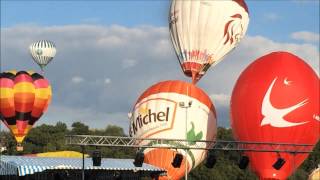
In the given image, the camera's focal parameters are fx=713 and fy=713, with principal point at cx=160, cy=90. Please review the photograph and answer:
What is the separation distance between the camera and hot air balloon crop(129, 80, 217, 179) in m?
42.8

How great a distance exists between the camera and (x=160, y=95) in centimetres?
4394

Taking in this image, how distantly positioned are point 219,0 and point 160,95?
33.5 ft

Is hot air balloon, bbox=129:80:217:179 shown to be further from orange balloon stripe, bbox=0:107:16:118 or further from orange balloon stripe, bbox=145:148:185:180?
orange balloon stripe, bbox=0:107:16:118

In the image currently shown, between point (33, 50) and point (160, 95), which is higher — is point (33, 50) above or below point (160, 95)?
above

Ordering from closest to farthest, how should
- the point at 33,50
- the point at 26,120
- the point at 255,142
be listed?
1. the point at 255,142
2. the point at 26,120
3. the point at 33,50

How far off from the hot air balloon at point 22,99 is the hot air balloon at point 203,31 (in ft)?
40.4

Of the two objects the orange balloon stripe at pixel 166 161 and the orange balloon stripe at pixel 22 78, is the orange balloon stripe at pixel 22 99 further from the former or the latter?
the orange balloon stripe at pixel 166 161

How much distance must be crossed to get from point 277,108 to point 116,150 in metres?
43.3

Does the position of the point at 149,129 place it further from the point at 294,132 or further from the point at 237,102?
the point at 294,132

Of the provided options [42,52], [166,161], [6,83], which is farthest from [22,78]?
[166,161]

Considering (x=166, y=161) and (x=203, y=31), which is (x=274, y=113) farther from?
(x=203, y=31)

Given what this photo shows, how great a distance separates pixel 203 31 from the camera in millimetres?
50094

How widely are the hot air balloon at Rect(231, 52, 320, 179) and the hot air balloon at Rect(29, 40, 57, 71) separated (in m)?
27.8

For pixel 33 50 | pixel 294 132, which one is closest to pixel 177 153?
pixel 294 132
